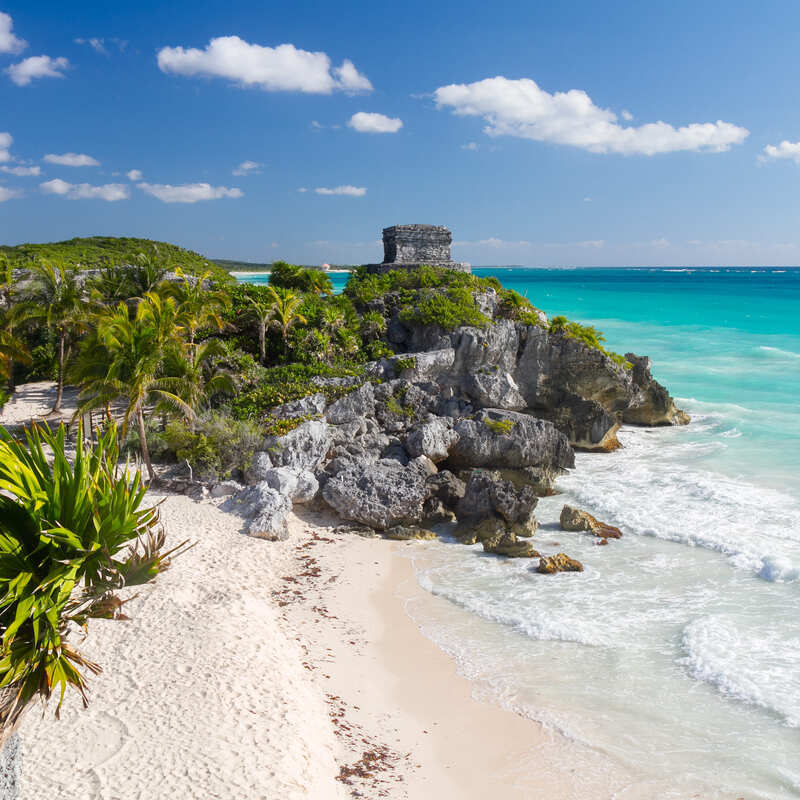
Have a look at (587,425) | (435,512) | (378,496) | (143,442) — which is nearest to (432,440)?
(435,512)

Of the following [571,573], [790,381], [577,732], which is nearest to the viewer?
[577,732]

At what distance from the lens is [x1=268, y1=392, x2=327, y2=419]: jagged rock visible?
51.9ft

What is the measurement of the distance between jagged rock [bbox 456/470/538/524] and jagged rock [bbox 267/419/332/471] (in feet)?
12.3

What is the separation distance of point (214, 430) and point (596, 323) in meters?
43.5

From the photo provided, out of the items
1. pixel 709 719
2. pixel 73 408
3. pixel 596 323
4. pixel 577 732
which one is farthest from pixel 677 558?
pixel 596 323

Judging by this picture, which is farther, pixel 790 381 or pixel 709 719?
pixel 790 381

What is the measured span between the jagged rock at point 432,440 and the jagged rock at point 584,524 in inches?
141

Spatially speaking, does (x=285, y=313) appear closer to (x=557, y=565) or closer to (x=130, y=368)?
(x=130, y=368)

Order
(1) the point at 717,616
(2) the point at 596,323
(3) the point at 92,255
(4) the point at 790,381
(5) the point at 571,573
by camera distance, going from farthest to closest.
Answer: (2) the point at 596,323, (3) the point at 92,255, (4) the point at 790,381, (5) the point at 571,573, (1) the point at 717,616

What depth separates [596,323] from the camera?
51688 mm

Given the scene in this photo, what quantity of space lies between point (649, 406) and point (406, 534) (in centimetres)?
1328

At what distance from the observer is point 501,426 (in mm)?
15945

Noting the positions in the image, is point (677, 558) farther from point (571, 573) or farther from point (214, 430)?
point (214, 430)

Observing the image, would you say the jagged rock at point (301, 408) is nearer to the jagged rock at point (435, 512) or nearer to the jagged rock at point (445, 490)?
the jagged rock at point (445, 490)
